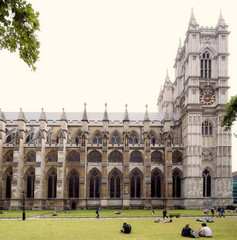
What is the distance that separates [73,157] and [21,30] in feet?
175

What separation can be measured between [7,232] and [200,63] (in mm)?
46724

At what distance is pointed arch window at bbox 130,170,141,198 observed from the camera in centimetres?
6000

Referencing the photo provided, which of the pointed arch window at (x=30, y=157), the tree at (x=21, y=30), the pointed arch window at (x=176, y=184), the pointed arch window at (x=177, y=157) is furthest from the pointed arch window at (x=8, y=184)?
the tree at (x=21, y=30)

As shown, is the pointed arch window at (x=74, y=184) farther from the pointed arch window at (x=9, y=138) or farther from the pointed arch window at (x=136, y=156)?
the pointed arch window at (x=9, y=138)

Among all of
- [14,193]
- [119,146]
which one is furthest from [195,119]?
[14,193]

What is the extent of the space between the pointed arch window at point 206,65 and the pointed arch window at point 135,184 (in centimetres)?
2130

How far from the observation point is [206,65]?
61594mm

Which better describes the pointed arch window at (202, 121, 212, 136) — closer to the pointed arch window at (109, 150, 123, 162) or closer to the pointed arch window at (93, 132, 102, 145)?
the pointed arch window at (109, 150, 123, 162)

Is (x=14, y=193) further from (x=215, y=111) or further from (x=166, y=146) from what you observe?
(x=215, y=111)

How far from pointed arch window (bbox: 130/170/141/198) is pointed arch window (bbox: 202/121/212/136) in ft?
45.0

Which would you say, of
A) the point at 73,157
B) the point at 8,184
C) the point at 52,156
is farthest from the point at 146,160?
the point at 8,184

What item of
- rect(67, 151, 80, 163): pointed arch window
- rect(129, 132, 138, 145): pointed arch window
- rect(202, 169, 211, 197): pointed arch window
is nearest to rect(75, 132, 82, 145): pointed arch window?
rect(67, 151, 80, 163): pointed arch window

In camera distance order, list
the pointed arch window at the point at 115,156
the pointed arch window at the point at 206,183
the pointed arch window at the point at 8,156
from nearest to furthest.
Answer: the pointed arch window at the point at 206,183 < the pointed arch window at the point at 8,156 < the pointed arch window at the point at 115,156

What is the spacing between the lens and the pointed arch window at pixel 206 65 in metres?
61.1
